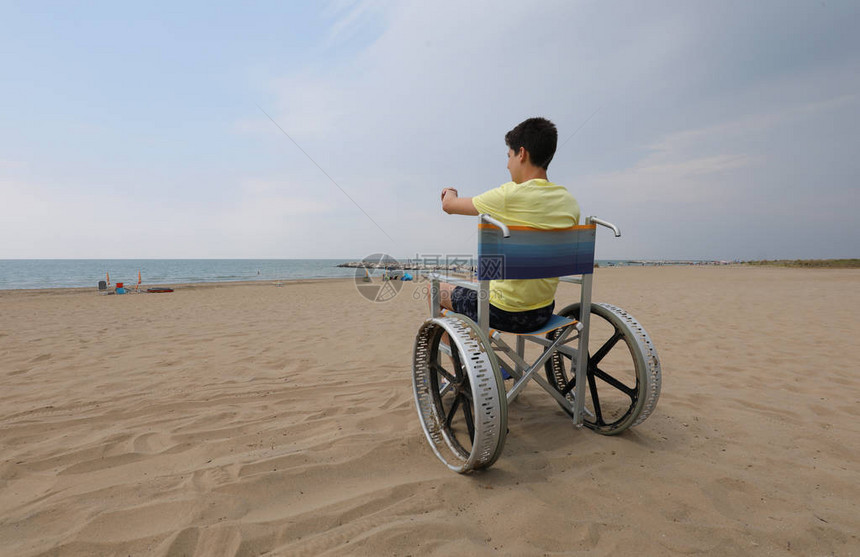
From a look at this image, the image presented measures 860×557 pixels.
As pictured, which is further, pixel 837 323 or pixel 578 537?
pixel 837 323

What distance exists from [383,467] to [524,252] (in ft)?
4.57

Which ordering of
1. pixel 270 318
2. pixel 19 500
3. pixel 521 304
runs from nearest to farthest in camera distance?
pixel 19 500
pixel 521 304
pixel 270 318

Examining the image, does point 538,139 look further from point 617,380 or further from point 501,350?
point 617,380

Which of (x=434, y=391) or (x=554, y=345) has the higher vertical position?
(x=554, y=345)

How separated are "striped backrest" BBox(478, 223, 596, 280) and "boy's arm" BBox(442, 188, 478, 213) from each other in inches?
12.6

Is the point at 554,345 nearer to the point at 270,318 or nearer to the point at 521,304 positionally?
the point at 521,304

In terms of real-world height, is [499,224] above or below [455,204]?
below

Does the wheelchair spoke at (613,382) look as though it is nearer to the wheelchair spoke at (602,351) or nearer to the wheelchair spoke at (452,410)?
the wheelchair spoke at (602,351)

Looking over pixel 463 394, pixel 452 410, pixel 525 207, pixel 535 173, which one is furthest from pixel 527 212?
pixel 452 410

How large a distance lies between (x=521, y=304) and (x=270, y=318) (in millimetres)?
6516

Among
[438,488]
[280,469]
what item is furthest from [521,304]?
[280,469]

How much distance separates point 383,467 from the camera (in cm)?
203

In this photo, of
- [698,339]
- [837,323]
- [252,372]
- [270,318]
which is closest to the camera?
[252,372]

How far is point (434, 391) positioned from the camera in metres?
2.32
